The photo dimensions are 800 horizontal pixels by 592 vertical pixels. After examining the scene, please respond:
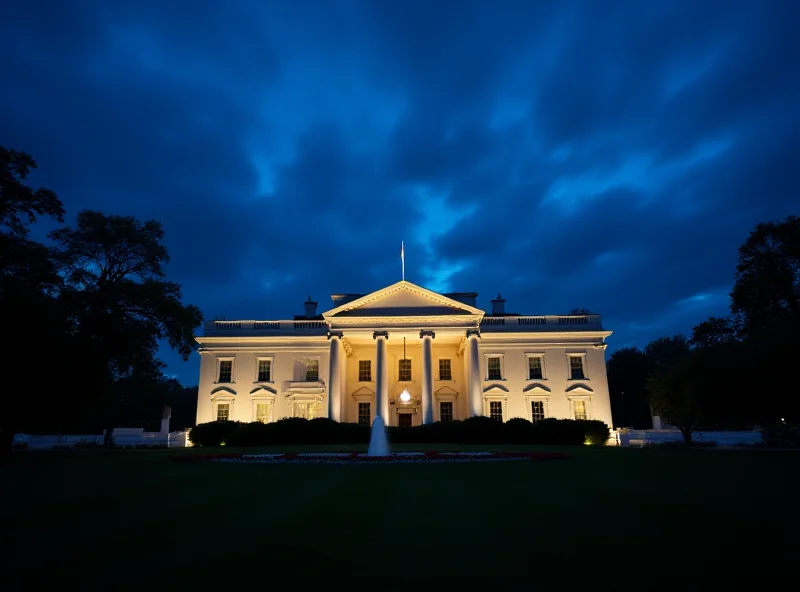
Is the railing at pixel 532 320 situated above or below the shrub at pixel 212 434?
above

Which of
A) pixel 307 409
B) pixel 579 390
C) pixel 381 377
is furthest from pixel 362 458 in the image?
pixel 579 390

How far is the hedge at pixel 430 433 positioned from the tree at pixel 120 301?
670 centimetres

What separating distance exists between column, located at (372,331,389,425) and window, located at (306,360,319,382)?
635 cm

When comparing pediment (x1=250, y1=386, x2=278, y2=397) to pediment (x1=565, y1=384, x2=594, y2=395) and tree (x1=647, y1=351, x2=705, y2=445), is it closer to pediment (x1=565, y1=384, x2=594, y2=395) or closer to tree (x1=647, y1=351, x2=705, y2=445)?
pediment (x1=565, y1=384, x2=594, y2=395)

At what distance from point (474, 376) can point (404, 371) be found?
7583 mm

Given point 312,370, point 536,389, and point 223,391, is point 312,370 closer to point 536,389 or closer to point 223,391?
point 223,391

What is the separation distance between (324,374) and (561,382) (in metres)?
19.5

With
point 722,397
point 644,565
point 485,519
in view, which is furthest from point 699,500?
point 722,397

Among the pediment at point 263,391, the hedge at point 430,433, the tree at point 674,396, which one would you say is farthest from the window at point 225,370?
the tree at point 674,396

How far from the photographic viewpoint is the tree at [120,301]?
81.8 ft

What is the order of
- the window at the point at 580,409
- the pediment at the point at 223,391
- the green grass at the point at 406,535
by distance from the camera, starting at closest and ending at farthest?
1. the green grass at the point at 406,535
2. the window at the point at 580,409
3. the pediment at the point at 223,391

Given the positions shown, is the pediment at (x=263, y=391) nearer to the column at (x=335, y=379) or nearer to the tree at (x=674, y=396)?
the column at (x=335, y=379)

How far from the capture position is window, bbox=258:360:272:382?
42469 millimetres

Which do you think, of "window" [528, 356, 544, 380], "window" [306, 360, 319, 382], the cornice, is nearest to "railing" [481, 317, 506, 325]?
"window" [528, 356, 544, 380]
